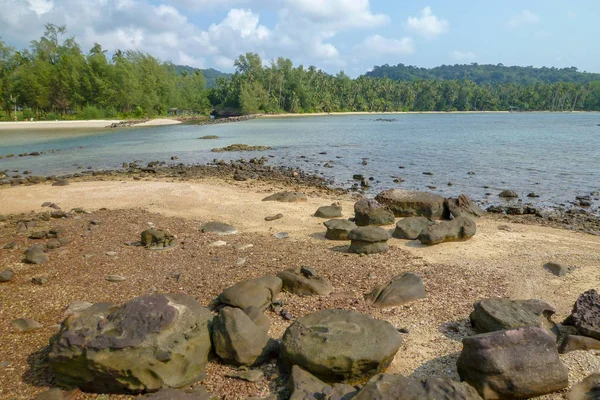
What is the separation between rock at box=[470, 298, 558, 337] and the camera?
18.2 feet

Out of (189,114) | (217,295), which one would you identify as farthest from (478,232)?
(189,114)

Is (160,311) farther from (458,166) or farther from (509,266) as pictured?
(458,166)

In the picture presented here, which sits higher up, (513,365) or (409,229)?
(513,365)

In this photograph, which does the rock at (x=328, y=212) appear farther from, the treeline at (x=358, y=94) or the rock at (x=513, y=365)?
the treeline at (x=358, y=94)

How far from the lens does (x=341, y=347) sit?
4.85 meters

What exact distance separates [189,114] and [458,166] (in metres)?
99.2

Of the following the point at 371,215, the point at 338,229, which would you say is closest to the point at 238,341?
the point at 338,229

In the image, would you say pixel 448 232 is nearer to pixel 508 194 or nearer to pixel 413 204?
pixel 413 204

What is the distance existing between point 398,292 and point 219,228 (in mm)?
5633

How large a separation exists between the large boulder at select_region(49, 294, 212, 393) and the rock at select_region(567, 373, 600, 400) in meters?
4.14

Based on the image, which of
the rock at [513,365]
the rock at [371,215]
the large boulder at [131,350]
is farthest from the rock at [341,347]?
the rock at [371,215]

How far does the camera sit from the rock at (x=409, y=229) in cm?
1043

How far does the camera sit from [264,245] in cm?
988

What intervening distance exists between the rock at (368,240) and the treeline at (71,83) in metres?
84.2
